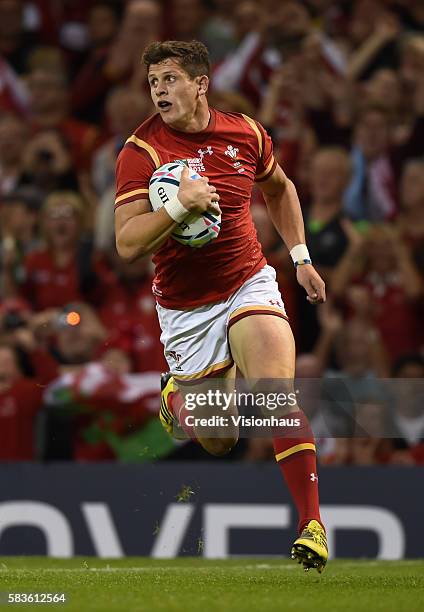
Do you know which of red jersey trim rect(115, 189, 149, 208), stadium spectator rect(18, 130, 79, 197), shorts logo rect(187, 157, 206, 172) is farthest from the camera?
stadium spectator rect(18, 130, 79, 197)

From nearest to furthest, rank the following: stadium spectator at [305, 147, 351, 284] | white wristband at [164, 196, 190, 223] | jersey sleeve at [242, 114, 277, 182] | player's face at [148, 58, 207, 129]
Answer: white wristband at [164, 196, 190, 223]
player's face at [148, 58, 207, 129]
jersey sleeve at [242, 114, 277, 182]
stadium spectator at [305, 147, 351, 284]

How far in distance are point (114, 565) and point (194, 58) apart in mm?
3556

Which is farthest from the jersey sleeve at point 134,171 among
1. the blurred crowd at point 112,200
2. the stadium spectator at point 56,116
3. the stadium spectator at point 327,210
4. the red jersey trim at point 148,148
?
the stadium spectator at point 56,116

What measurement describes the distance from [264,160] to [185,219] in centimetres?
102

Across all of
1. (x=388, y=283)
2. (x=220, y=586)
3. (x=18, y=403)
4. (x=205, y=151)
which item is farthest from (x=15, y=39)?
(x=220, y=586)

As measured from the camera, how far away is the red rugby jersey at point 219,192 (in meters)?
7.15

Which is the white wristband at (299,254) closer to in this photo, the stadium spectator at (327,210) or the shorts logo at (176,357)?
the shorts logo at (176,357)

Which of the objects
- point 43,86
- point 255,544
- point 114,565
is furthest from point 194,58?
point 43,86

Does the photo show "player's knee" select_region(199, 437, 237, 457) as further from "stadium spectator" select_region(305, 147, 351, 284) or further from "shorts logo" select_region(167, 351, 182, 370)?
"stadium spectator" select_region(305, 147, 351, 284)

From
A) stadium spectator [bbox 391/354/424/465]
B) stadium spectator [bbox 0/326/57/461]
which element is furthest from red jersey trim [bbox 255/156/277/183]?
stadium spectator [bbox 0/326/57/461]

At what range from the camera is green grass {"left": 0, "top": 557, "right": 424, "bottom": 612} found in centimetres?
568

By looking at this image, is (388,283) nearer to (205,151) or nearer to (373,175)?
(373,175)

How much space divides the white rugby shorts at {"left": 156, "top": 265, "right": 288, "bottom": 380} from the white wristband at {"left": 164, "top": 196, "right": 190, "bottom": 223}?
32.6 inches

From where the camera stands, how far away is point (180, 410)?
7887 mm
